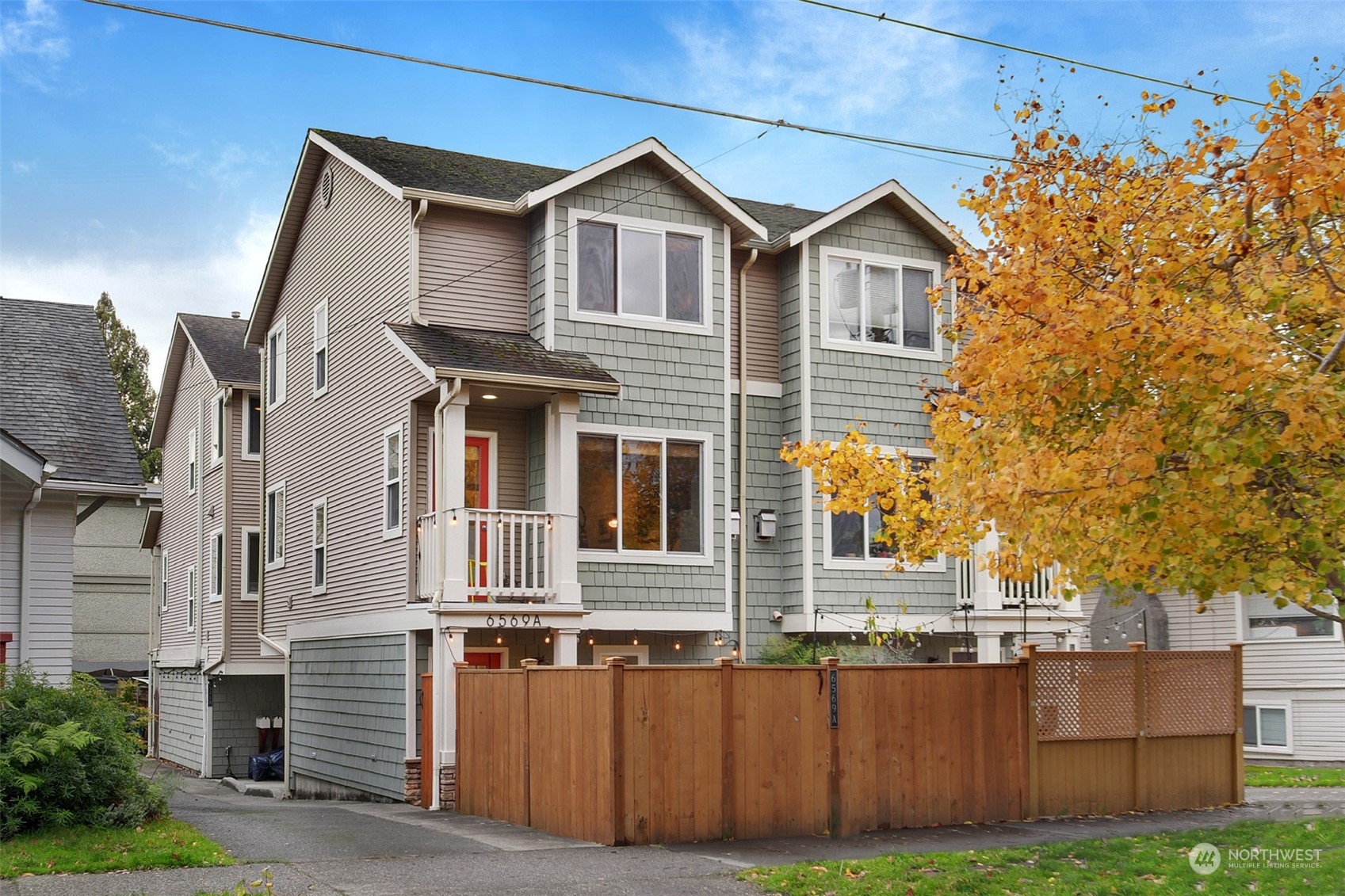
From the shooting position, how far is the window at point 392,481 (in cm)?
1922

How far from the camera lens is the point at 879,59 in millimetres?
17172

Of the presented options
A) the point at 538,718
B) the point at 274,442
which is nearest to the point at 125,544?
the point at 274,442

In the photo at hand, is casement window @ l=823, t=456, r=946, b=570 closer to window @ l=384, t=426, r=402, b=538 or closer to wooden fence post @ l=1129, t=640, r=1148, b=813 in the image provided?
wooden fence post @ l=1129, t=640, r=1148, b=813

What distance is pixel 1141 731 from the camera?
51.9 ft

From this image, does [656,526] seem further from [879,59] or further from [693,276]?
[879,59]

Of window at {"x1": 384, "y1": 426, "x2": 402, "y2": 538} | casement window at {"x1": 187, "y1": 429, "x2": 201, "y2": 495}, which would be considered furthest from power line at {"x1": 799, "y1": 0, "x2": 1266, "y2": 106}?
casement window at {"x1": 187, "y1": 429, "x2": 201, "y2": 495}

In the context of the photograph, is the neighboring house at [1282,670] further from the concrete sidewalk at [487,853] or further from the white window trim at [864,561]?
the concrete sidewalk at [487,853]

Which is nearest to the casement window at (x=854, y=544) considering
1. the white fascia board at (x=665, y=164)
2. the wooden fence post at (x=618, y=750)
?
the white fascia board at (x=665, y=164)

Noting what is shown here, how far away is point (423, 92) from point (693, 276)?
533 cm

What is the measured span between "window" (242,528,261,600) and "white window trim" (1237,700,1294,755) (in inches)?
792

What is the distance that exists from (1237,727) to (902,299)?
849 centimetres

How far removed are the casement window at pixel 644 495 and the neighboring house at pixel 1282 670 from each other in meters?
8.84

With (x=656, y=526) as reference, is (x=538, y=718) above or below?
below

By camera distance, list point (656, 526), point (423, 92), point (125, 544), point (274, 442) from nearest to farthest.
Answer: point (423, 92) < point (656, 526) < point (274, 442) < point (125, 544)
